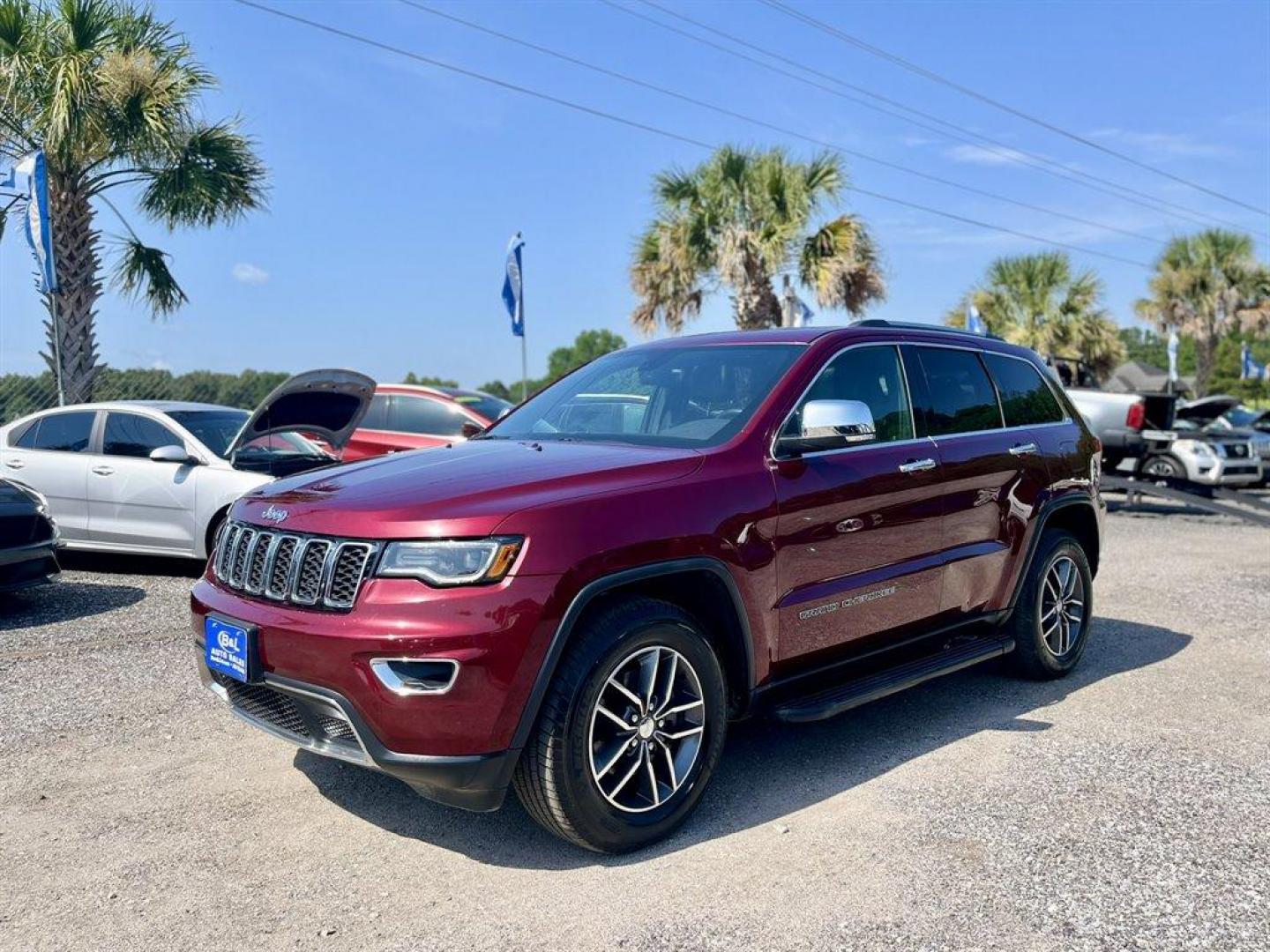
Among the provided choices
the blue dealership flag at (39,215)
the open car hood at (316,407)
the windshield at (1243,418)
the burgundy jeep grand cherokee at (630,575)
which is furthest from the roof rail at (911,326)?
the windshield at (1243,418)

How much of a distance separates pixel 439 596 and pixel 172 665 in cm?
352

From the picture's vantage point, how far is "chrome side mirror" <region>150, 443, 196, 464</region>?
8.18m

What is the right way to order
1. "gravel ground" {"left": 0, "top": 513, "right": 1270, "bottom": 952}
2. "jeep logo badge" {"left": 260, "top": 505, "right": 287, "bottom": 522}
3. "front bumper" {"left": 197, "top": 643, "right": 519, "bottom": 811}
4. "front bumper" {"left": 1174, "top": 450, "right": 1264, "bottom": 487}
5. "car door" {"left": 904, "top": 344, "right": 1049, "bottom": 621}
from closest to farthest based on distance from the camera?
"gravel ground" {"left": 0, "top": 513, "right": 1270, "bottom": 952} → "front bumper" {"left": 197, "top": 643, "right": 519, "bottom": 811} → "jeep logo badge" {"left": 260, "top": 505, "right": 287, "bottom": 522} → "car door" {"left": 904, "top": 344, "right": 1049, "bottom": 621} → "front bumper" {"left": 1174, "top": 450, "right": 1264, "bottom": 487}

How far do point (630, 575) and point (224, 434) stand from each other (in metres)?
6.48

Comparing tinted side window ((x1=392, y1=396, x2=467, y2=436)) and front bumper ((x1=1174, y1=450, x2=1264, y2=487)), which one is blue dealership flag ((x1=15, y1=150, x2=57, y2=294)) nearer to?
tinted side window ((x1=392, y1=396, x2=467, y2=436))

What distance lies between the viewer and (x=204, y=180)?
14023 millimetres

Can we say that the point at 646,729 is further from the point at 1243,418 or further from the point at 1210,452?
the point at 1243,418

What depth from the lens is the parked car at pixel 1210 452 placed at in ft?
48.9

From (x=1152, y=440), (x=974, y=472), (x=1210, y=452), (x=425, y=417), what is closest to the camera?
(x=974, y=472)

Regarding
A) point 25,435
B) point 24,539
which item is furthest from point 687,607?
point 25,435

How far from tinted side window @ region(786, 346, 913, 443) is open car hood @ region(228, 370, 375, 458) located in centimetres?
403

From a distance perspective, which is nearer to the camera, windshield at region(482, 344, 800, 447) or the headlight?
the headlight

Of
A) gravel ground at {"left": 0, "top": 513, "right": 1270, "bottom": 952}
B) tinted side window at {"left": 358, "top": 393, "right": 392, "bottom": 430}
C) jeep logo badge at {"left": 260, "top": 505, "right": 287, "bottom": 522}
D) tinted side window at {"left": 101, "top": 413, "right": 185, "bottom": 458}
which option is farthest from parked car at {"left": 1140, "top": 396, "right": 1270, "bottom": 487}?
jeep logo badge at {"left": 260, "top": 505, "right": 287, "bottom": 522}

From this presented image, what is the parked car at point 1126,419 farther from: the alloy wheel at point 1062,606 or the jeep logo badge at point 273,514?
the jeep logo badge at point 273,514
